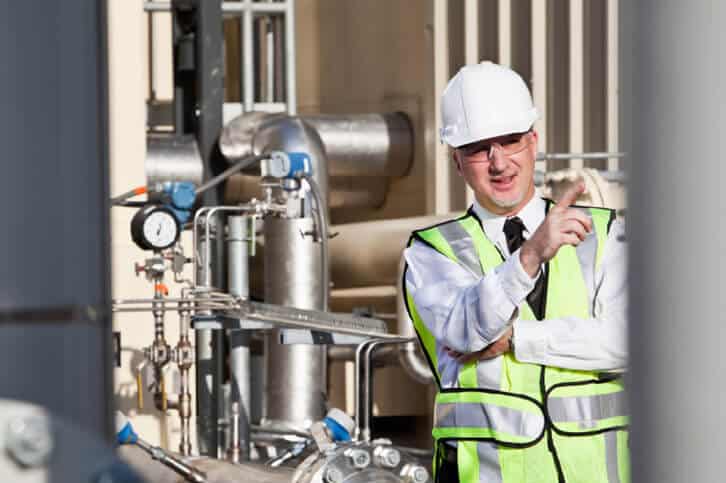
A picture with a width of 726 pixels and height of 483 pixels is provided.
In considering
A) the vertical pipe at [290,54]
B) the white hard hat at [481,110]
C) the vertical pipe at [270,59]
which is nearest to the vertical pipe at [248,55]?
the vertical pipe at [290,54]

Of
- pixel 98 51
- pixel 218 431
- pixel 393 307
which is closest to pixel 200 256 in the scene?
pixel 218 431

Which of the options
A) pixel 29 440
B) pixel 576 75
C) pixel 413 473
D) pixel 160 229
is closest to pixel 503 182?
pixel 413 473

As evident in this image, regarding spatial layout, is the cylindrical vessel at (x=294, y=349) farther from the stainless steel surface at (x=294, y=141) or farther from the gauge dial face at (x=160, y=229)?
the gauge dial face at (x=160, y=229)

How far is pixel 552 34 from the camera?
21.4 feet

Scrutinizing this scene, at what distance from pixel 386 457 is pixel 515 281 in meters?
1.85

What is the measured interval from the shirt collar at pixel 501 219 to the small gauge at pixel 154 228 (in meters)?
2.83

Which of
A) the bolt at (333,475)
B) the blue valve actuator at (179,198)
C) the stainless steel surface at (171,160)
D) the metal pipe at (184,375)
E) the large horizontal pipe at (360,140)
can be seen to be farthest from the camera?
the large horizontal pipe at (360,140)

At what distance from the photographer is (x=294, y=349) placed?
612 cm

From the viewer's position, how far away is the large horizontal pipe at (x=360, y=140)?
6918mm

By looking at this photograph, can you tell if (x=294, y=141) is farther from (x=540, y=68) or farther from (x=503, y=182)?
(x=503, y=182)

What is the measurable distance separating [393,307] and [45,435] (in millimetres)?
6505

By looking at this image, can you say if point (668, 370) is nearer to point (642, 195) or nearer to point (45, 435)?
point (642, 195)

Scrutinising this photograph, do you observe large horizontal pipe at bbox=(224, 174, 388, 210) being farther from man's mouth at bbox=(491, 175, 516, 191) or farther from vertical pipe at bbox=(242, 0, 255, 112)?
man's mouth at bbox=(491, 175, 516, 191)

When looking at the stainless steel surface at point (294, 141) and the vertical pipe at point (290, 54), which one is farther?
the vertical pipe at point (290, 54)
